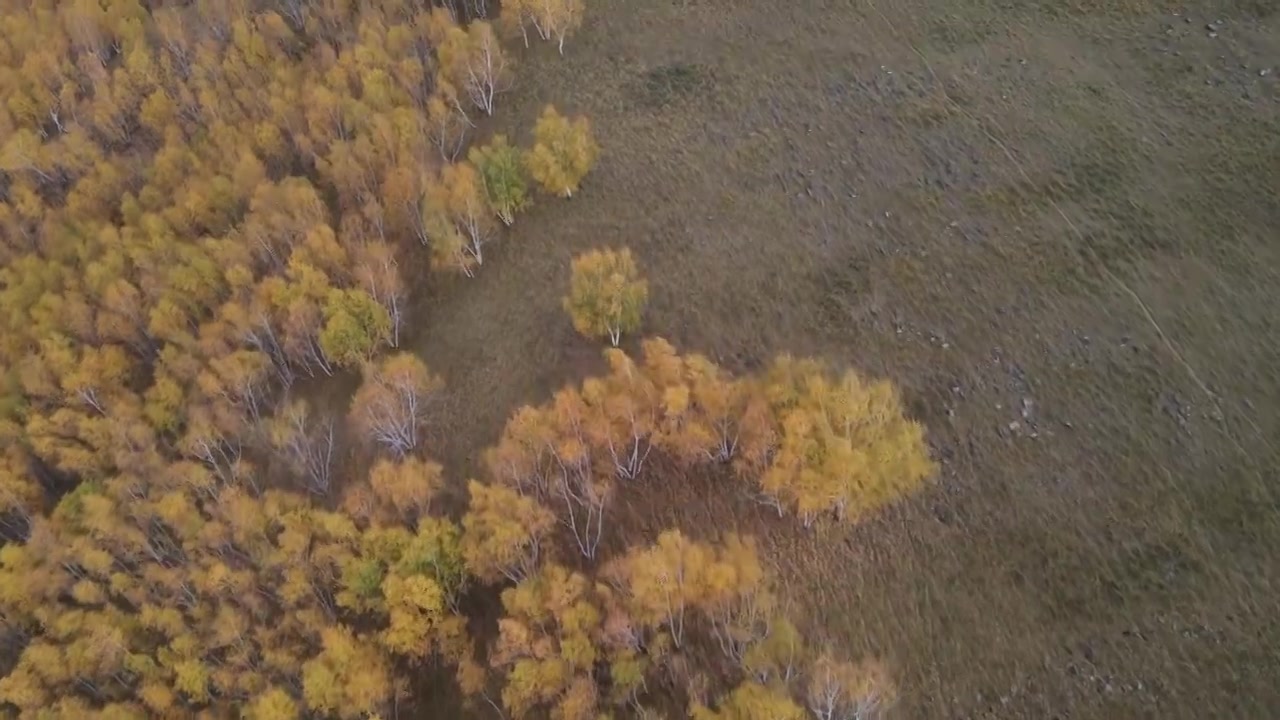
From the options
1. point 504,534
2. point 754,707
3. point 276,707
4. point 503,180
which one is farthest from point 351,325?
point 754,707

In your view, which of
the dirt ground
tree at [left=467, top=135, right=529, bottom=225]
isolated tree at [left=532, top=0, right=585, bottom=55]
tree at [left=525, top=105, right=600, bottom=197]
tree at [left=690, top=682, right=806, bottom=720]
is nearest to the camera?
tree at [left=690, top=682, right=806, bottom=720]

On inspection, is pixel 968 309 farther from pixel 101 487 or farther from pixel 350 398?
pixel 101 487

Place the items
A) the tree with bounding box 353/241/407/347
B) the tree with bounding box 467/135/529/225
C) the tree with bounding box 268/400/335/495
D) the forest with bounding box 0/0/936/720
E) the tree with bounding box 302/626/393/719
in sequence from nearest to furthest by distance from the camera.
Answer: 1. the forest with bounding box 0/0/936/720
2. the tree with bounding box 302/626/393/719
3. the tree with bounding box 268/400/335/495
4. the tree with bounding box 353/241/407/347
5. the tree with bounding box 467/135/529/225

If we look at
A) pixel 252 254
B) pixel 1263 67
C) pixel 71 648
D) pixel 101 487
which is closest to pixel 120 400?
pixel 101 487

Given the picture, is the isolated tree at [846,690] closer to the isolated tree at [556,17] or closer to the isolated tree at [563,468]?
the isolated tree at [563,468]

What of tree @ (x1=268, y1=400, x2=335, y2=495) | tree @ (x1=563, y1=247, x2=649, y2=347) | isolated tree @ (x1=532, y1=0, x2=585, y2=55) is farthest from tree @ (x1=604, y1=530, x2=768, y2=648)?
isolated tree @ (x1=532, y1=0, x2=585, y2=55)

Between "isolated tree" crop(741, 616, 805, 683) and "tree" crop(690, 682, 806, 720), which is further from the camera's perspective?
"isolated tree" crop(741, 616, 805, 683)

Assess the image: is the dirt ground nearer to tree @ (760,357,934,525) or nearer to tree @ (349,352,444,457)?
tree @ (760,357,934,525)
